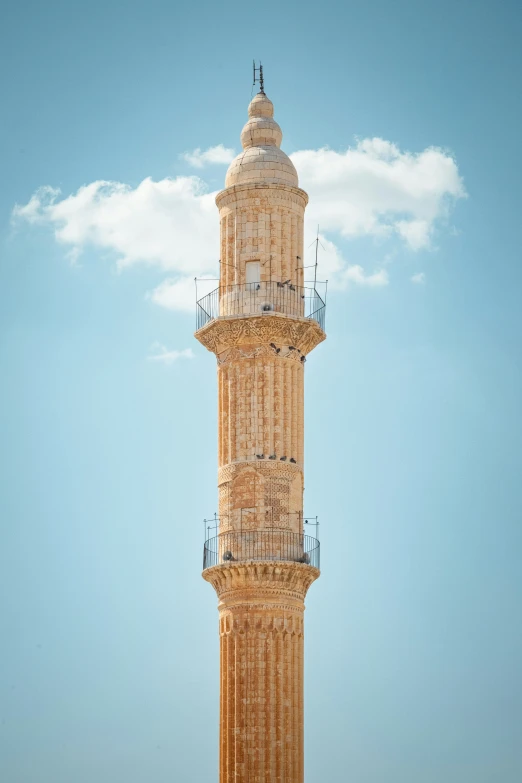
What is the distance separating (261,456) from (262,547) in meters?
3.18

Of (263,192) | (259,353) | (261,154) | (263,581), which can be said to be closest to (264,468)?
(263,581)

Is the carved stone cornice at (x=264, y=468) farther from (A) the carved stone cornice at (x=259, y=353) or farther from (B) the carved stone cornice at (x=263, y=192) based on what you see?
(B) the carved stone cornice at (x=263, y=192)

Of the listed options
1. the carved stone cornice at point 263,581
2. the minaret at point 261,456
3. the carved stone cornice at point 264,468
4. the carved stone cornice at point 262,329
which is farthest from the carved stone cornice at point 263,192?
the carved stone cornice at point 263,581

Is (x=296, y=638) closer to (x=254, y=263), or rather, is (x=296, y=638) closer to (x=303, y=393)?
(x=303, y=393)

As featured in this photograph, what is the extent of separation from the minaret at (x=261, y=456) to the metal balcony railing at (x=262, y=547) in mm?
34

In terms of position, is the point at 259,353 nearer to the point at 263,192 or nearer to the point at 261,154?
the point at 263,192

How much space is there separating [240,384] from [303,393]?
2442 mm

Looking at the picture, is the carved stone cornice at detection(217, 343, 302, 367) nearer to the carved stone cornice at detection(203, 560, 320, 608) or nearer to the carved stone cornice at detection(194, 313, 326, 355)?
the carved stone cornice at detection(194, 313, 326, 355)

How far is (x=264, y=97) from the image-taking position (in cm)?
7106

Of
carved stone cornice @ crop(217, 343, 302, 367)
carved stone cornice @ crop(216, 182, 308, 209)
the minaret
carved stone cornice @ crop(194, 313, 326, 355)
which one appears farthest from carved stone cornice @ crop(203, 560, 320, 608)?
carved stone cornice @ crop(216, 182, 308, 209)

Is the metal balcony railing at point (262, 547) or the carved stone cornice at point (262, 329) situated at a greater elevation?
the carved stone cornice at point (262, 329)

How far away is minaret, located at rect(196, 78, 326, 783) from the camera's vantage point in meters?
64.4

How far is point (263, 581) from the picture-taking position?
6525cm

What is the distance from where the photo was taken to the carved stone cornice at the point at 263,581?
6512cm
